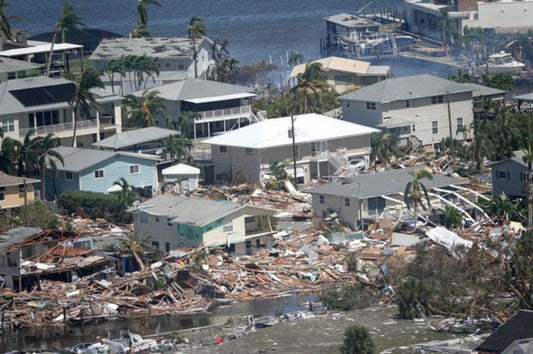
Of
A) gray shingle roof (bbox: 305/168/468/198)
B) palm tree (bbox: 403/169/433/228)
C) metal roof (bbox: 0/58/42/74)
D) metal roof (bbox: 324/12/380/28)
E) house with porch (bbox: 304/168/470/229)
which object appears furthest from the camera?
metal roof (bbox: 324/12/380/28)

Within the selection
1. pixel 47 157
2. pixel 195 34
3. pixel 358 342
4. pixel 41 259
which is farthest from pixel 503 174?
pixel 195 34

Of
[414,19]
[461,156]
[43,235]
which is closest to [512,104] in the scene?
[461,156]

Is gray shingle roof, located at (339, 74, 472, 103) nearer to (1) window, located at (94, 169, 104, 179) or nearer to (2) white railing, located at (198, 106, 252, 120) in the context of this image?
(2) white railing, located at (198, 106, 252, 120)

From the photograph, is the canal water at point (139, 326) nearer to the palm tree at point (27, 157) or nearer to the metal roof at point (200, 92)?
the palm tree at point (27, 157)

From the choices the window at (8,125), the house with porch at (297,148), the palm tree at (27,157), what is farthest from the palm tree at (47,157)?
the house with porch at (297,148)

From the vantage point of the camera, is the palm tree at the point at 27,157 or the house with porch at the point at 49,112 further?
the house with porch at the point at 49,112

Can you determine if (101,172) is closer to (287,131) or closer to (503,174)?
(287,131)

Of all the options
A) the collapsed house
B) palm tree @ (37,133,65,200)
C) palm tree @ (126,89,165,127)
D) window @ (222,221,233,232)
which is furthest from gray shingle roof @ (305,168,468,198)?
palm tree @ (126,89,165,127)

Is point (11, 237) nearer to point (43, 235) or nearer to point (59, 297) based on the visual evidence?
point (43, 235)
